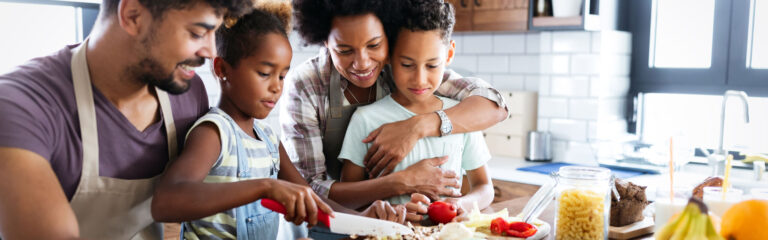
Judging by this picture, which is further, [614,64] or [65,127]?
[614,64]

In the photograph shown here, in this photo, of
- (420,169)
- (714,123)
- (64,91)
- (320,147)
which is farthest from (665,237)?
(714,123)

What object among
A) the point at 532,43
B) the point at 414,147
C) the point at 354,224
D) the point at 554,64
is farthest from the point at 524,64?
the point at 354,224

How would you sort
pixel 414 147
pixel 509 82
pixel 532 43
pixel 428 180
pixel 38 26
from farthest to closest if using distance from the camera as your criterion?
pixel 509 82 → pixel 532 43 → pixel 38 26 → pixel 414 147 → pixel 428 180

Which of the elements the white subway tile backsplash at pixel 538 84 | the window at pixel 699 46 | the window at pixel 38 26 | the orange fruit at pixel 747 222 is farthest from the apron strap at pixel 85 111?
the window at pixel 699 46

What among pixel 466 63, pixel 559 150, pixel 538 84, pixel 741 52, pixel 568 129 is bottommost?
pixel 559 150

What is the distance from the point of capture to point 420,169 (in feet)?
6.47

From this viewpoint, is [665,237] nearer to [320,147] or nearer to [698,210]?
[698,210]

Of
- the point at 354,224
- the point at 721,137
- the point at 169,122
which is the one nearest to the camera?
the point at 354,224

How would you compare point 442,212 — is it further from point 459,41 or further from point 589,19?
point 459,41

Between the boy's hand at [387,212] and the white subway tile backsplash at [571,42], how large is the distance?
2196mm

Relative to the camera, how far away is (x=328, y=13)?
1976 mm

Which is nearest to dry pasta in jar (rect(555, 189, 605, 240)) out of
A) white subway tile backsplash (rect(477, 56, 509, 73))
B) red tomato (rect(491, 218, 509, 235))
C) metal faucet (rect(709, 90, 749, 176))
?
red tomato (rect(491, 218, 509, 235))

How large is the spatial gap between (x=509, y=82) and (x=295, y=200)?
9.37 ft

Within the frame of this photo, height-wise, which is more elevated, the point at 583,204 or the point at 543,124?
the point at 583,204
